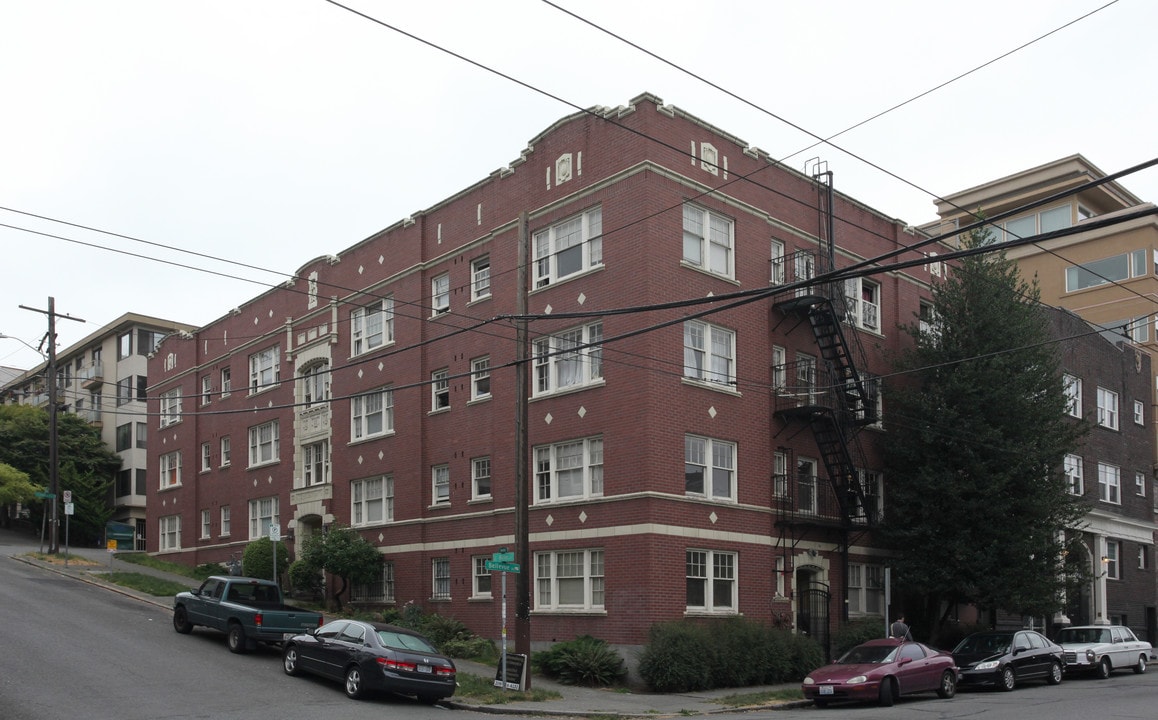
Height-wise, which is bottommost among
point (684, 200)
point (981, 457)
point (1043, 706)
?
point (1043, 706)

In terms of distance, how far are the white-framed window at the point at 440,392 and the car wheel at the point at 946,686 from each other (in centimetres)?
1575

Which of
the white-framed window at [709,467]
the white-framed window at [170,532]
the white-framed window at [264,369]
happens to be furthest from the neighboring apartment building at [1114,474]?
the white-framed window at [170,532]

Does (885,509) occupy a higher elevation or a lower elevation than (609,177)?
lower

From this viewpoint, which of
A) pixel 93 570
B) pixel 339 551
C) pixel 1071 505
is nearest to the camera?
pixel 1071 505

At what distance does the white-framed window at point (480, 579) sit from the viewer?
96.9ft

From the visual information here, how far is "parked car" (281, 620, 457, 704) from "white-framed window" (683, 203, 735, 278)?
456 inches

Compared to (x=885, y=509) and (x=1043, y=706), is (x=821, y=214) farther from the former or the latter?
(x=1043, y=706)

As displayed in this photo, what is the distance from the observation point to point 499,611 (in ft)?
92.6

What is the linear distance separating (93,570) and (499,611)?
64.8 ft

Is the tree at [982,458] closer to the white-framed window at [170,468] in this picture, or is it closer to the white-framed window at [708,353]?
the white-framed window at [708,353]

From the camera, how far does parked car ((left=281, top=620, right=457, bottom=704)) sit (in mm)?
19469

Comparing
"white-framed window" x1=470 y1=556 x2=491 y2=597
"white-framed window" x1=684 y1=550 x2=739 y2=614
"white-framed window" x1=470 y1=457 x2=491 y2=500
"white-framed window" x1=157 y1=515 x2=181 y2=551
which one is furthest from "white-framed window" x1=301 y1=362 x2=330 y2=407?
"white-framed window" x1=684 y1=550 x2=739 y2=614

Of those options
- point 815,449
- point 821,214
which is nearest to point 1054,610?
point 815,449

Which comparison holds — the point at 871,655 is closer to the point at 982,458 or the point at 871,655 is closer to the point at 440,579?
the point at 982,458
